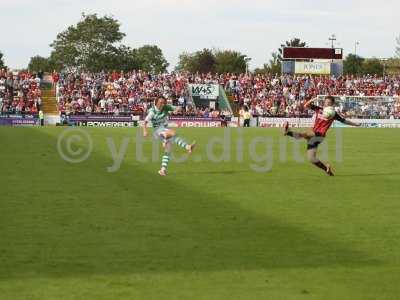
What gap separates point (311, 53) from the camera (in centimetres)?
9581

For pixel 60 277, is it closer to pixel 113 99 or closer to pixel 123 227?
pixel 123 227

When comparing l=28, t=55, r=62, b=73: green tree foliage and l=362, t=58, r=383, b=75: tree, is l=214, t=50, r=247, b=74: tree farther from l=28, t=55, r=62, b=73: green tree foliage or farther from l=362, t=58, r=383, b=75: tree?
l=28, t=55, r=62, b=73: green tree foliage

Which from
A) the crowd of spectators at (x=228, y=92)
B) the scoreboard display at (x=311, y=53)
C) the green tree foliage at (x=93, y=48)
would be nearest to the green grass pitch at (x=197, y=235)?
the crowd of spectators at (x=228, y=92)

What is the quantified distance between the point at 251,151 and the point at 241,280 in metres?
21.4

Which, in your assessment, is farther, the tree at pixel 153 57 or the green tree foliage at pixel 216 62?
the tree at pixel 153 57

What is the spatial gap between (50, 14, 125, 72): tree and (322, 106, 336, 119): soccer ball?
359 feet

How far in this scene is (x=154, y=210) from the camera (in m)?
14.2

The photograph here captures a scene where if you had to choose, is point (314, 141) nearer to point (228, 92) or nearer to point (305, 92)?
point (228, 92)

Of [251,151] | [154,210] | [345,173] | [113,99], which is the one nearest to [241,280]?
[154,210]

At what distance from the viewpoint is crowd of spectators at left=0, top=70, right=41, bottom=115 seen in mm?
62166

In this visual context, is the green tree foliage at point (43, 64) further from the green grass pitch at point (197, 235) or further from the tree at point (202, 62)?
Answer: the green grass pitch at point (197, 235)

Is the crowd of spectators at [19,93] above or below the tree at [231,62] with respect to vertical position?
below

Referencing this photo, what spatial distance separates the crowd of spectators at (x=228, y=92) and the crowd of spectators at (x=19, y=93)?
1.83 meters

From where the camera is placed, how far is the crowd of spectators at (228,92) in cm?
6588
